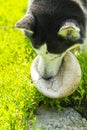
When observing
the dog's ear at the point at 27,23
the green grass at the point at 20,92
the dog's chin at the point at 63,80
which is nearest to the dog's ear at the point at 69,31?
the dog's ear at the point at 27,23

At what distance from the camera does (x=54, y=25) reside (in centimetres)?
404

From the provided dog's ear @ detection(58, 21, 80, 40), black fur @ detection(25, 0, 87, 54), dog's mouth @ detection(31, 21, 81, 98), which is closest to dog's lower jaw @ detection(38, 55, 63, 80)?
dog's mouth @ detection(31, 21, 81, 98)

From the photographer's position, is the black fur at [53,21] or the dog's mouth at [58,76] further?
the dog's mouth at [58,76]

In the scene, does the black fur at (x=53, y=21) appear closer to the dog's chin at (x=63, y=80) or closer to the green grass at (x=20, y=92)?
the dog's chin at (x=63, y=80)

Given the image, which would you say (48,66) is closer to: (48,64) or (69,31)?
(48,64)

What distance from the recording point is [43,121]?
4359 mm

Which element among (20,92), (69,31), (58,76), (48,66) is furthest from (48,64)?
(69,31)

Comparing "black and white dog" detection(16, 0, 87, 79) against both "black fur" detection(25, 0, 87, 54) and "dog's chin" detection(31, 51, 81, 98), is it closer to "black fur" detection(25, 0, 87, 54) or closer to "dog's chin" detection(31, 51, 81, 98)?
"black fur" detection(25, 0, 87, 54)

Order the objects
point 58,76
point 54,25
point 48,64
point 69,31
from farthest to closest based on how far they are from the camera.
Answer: point 58,76 → point 48,64 → point 54,25 → point 69,31

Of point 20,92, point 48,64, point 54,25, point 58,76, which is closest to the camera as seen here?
point 54,25

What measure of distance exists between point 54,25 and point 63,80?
591 mm

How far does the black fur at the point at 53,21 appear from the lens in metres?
4.04

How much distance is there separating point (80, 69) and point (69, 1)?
2.18 feet

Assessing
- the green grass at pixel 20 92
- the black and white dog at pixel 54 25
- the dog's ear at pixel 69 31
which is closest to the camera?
the dog's ear at pixel 69 31
